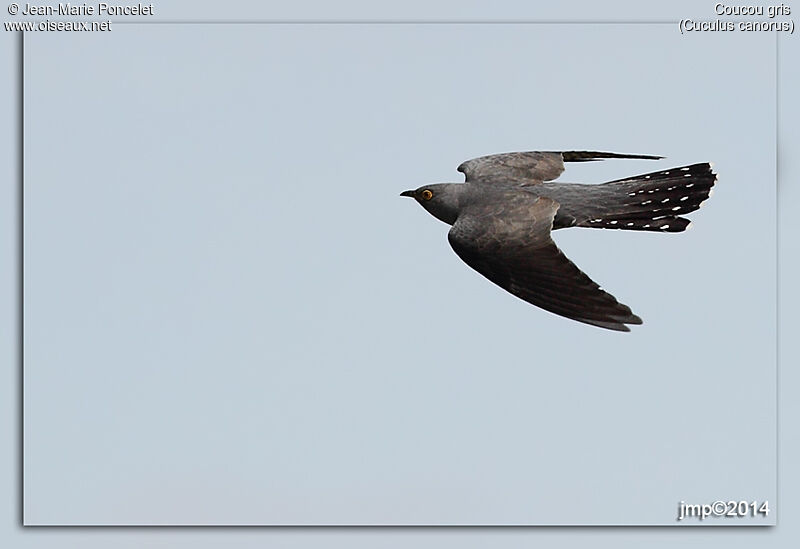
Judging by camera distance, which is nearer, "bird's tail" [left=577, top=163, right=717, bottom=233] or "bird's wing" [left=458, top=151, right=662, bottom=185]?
"bird's tail" [left=577, top=163, right=717, bottom=233]

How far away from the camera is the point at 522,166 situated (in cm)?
1148

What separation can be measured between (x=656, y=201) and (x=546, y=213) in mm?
971

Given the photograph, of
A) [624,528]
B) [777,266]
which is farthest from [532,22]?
[624,528]

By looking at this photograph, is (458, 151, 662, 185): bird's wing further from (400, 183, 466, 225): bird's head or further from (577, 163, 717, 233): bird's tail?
(577, 163, 717, 233): bird's tail

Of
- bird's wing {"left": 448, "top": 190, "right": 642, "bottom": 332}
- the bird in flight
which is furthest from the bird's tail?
bird's wing {"left": 448, "top": 190, "right": 642, "bottom": 332}

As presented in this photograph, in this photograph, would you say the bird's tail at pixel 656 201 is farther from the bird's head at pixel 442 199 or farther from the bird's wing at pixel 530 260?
the bird's head at pixel 442 199

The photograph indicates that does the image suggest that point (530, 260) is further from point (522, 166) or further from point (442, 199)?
point (522, 166)

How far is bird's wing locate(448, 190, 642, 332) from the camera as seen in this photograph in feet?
31.7

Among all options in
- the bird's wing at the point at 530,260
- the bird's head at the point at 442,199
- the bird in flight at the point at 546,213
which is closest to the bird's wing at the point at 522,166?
the bird in flight at the point at 546,213

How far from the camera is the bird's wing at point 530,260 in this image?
9.66 m

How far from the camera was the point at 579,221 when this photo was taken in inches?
417

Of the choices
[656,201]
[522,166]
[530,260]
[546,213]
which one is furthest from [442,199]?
[656,201]

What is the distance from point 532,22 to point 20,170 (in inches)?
180

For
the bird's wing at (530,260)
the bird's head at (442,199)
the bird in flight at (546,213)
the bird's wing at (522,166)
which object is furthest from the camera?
the bird's wing at (522,166)
